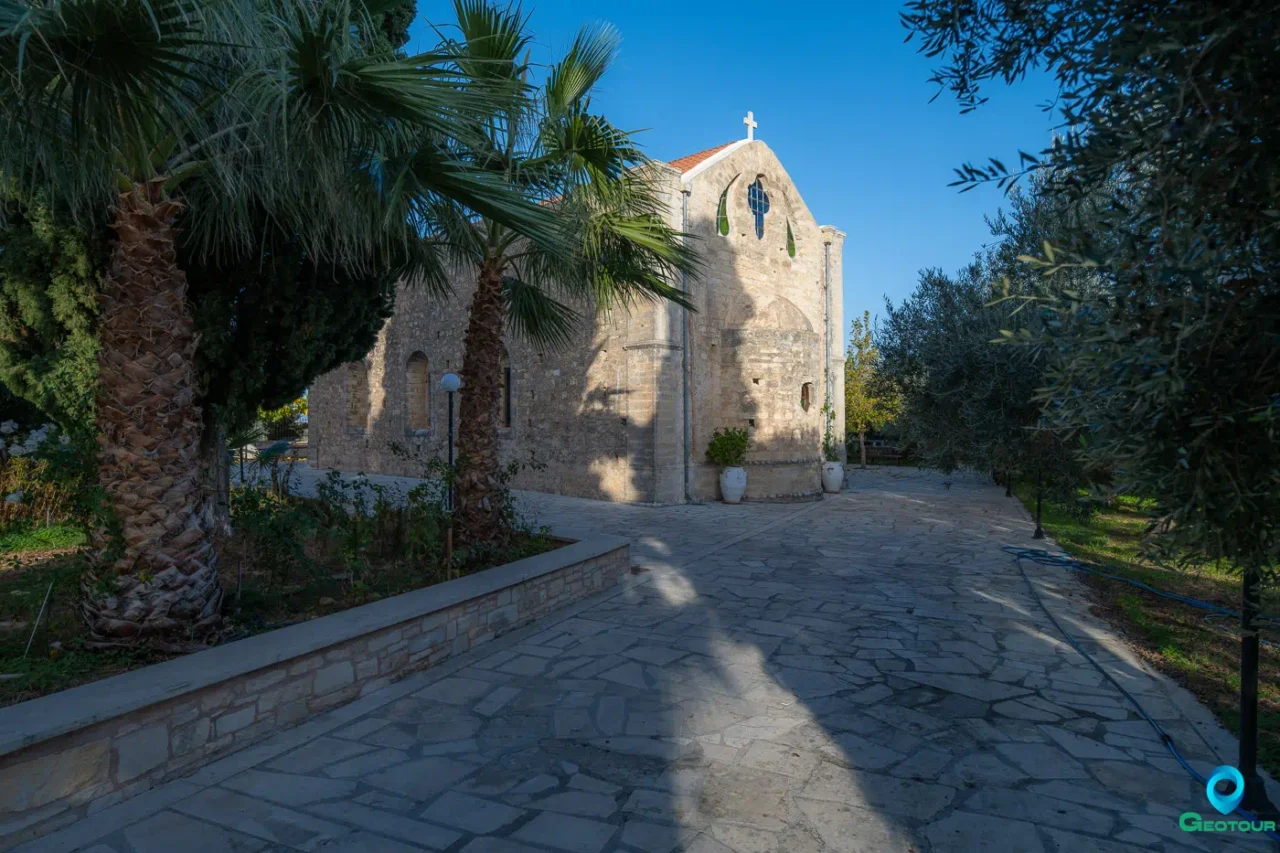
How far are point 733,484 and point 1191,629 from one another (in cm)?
938

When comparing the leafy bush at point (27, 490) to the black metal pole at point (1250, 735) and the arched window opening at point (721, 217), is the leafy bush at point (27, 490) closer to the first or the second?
the black metal pole at point (1250, 735)

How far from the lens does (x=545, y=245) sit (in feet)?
15.6

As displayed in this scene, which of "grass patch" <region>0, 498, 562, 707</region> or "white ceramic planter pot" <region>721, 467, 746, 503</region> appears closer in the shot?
"grass patch" <region>0, 498, 562, 707</region>

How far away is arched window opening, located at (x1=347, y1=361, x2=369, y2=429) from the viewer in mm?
20672

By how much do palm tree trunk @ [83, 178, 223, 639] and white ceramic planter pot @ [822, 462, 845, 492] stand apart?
48.7 ft

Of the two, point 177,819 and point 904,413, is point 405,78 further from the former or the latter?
point 904,413

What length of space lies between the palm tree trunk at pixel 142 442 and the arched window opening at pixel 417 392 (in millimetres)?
14978

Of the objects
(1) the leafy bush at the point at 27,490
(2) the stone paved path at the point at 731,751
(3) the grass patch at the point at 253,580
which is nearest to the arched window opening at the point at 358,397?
(1) the leafy bush at the point at 27,490

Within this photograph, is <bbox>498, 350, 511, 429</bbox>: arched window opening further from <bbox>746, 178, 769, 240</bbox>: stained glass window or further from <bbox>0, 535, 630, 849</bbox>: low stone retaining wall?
<bbox>0, 535, 630, 849</bbox>: low stone retaining wall

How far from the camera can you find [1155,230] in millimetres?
2518

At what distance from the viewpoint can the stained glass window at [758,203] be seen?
1633 cm

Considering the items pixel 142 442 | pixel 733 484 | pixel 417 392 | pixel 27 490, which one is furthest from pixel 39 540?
pixel 417 392

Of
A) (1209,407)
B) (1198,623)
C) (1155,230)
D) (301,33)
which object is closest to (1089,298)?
(1155,230)

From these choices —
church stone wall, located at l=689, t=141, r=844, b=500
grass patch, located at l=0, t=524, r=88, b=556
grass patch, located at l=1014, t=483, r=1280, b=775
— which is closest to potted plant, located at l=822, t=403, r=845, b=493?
church stone wall, located at l=689, t=141, r=844, b=500
